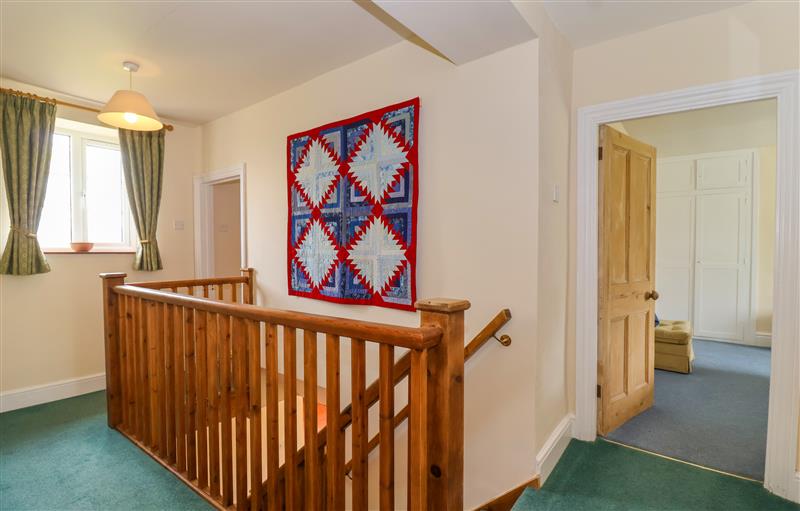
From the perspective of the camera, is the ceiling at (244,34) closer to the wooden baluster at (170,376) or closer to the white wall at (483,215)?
the white wall at (483,215)

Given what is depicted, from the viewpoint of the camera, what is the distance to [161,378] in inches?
82.8

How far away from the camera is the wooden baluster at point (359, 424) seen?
1.25 m

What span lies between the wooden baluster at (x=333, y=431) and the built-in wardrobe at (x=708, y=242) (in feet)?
17.3

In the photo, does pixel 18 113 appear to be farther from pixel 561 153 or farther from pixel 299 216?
pixel 561 153

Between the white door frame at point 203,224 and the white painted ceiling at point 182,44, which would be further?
the white door frame at point 203,224

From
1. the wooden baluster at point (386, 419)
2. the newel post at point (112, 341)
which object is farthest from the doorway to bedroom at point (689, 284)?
the newel post at point (112, 341)

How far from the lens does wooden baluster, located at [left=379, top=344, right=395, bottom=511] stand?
1204mm

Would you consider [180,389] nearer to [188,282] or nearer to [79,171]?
[188,282]

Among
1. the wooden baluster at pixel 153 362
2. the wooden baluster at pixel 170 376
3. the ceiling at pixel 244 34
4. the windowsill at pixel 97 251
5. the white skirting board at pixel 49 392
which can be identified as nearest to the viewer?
the ceiling at pixel 244 34

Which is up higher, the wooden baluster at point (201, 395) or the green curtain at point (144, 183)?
the green curtain at point (144, 183)

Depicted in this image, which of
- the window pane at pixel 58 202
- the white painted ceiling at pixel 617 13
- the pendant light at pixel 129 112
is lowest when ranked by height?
the window pane at pixel 58 202

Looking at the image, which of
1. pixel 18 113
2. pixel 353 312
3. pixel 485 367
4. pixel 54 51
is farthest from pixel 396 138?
pixel 18 113

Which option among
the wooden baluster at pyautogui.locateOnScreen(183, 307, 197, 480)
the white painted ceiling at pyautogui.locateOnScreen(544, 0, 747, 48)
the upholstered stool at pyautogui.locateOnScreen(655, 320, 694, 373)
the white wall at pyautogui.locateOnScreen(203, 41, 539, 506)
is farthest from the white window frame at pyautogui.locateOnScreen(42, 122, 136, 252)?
the upholstered stool at pyautogui.locateOnScreen(655, 320, 694, 373)

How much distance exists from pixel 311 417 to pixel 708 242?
545cm
